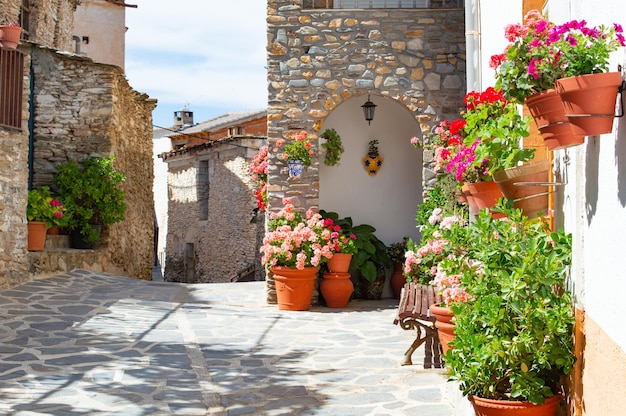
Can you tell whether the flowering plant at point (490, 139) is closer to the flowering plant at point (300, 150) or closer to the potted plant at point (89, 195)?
the flowering plant at point (300, 150)

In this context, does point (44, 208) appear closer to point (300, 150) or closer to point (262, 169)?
point (262, 169)

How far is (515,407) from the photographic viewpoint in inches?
131

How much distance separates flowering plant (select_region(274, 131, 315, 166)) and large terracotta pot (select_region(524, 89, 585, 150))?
6934 millimetres

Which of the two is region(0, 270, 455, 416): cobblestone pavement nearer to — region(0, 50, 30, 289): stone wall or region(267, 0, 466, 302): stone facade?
region(0, 50, 30, 289): stone wall

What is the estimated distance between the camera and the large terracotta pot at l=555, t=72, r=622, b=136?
2.56 meters

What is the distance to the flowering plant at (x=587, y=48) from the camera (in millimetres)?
2633

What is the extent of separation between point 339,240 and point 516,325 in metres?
6.56

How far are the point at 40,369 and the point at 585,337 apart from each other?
4485 millimetres

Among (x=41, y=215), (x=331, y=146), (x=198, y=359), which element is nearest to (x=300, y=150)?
(x=331, y=146)

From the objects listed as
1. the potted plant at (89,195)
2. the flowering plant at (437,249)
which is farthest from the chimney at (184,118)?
the flowering plant at (437,249)

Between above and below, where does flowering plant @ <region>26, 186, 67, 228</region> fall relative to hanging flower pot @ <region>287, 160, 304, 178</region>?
below

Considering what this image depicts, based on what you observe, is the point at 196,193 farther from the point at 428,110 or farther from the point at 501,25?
the point at 501,25

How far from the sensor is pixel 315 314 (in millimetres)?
9359

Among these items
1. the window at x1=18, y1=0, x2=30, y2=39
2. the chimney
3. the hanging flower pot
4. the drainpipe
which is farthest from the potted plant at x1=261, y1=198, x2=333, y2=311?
the chimney
